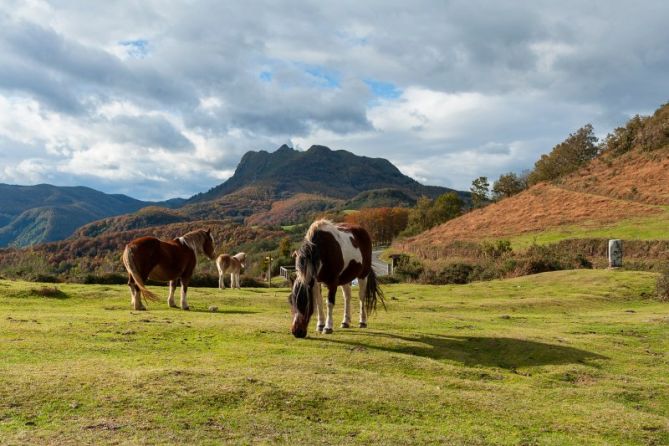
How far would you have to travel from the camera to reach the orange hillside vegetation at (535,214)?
60.8m

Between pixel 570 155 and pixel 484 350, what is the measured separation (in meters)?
99.7

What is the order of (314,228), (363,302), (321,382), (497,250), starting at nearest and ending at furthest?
1. (321,382)
2. (314,228)
3. (363,302)
4. (497,250)

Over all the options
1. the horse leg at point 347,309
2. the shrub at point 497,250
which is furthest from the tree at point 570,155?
the horse leg at point 347,309

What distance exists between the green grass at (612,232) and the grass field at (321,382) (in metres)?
36.3

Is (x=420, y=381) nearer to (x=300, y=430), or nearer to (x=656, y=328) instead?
(x=300, y=430)

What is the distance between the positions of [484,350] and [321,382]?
497 cm

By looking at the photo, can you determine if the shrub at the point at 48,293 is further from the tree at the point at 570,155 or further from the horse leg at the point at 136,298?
the tree at the point at 570,155

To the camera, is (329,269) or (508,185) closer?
(329,269)

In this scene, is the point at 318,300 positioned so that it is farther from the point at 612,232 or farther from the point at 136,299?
the point at 612,232

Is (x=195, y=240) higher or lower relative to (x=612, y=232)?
lower

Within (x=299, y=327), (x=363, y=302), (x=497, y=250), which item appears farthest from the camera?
(x=497, y=250)

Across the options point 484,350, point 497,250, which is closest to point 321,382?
point 484,350

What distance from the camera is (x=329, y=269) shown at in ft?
39.8

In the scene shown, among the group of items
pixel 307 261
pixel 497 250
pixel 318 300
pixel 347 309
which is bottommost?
pixel 347 309
